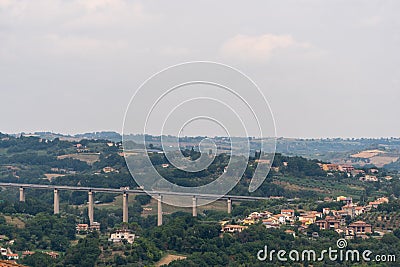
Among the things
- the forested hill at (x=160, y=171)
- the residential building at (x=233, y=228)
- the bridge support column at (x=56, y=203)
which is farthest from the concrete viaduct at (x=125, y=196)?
the residential building at (x=233, y=228)

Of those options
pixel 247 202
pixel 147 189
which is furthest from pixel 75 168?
pixel 247 202

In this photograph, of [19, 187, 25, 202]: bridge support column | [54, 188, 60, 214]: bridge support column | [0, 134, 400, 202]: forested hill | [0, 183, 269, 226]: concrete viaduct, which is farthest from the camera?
[19, 187, 25, 202]: bridge support column

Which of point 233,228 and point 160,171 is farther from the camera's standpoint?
point 160,171

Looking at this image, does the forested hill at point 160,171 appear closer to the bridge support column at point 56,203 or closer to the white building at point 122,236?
the bridge support column at point 56,203

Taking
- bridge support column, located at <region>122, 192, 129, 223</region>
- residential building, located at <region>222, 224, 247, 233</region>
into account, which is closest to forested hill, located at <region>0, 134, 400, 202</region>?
bridge support column, located at <region>122, 192, 129, 223</region>

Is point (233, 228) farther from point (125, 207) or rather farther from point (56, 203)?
point (56, 203)

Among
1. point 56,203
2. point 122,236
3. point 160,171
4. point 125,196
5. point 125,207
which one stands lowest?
point 122,236

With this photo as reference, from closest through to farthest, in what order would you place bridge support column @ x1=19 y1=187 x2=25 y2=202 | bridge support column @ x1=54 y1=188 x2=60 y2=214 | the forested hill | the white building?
the white building, bridge support column @ x1=54 y1=188 x2=60 y2=214, the forested hill, bridge support column @ x1=19 y1=187 x2=25 y2=202

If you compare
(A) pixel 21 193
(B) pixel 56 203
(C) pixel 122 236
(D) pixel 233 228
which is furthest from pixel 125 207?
(D) pixel 233 228

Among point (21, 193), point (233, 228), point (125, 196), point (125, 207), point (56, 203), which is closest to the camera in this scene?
point (233, 228)

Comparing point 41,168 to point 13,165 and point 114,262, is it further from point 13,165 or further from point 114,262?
point 114,262

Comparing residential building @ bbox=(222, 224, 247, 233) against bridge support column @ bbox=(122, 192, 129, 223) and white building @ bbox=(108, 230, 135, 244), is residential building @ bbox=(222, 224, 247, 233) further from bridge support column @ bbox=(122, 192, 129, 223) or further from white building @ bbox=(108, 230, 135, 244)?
bridge support column @ bbox=(122, 192, 129, 223)
